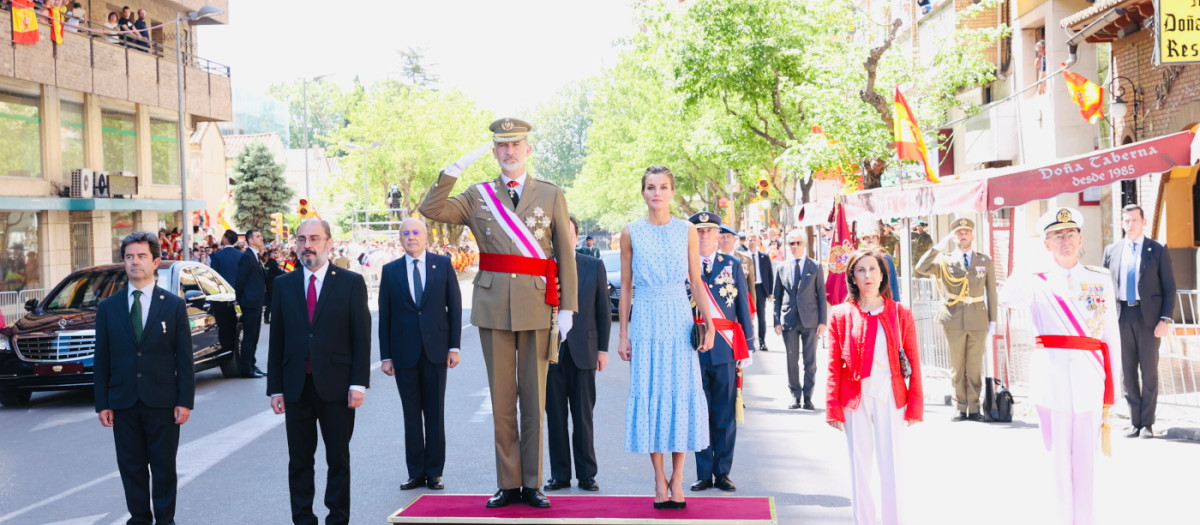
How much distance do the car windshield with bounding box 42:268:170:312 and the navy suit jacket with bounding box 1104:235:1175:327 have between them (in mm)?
10504

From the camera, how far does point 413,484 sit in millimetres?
8172

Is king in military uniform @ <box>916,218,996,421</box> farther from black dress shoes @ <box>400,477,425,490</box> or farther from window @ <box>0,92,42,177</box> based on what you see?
window @ <box>0,92,42,177</box>

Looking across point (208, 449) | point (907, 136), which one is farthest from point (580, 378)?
point (907, 136)

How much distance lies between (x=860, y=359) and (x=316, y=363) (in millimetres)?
2841

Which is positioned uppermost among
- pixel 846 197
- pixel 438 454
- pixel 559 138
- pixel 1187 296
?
pixel 559 138

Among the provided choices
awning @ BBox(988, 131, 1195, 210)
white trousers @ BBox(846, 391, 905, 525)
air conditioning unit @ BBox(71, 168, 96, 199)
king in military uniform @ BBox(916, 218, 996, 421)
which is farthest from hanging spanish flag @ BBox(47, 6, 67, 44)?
white trousers @ BBox(846, 391, 905, 525)

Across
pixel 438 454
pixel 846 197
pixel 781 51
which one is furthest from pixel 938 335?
pixel 781 51

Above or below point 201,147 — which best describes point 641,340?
below

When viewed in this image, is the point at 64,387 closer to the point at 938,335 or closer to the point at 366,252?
the point at 938,335

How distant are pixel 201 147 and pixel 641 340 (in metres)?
57.4

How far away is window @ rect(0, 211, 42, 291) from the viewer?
89.5 feet

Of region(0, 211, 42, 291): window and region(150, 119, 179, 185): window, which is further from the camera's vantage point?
region(150, 119, 179, 185): window

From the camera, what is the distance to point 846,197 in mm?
16344

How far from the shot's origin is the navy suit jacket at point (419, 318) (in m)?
8.36
